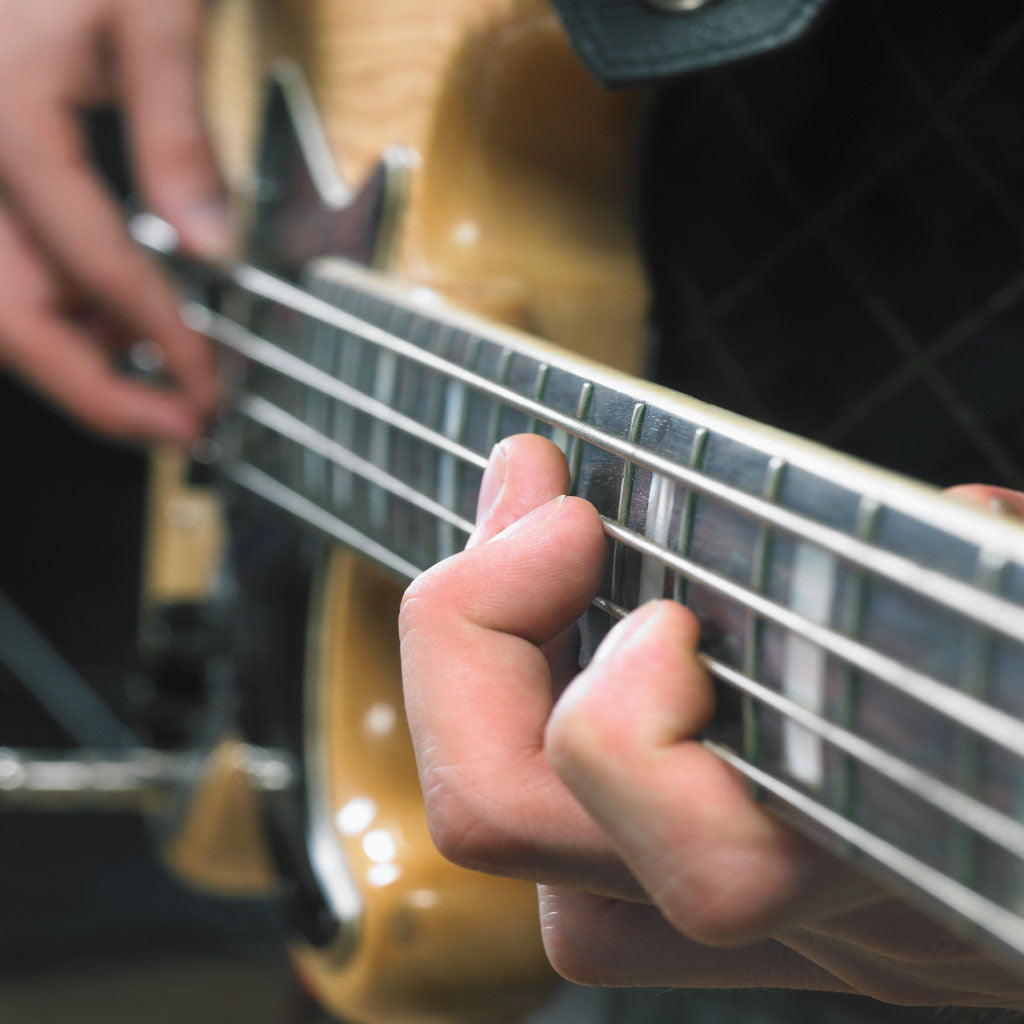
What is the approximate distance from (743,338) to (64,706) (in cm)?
76

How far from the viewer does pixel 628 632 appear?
0.23 meters

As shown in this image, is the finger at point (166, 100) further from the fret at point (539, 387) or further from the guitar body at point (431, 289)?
the fret at point (539, 387)

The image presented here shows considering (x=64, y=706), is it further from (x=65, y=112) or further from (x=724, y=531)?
(x=724, y=531)

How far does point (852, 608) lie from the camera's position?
0.68 ft

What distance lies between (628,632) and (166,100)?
1.82 feet

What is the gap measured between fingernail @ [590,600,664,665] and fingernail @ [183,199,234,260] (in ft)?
1.42

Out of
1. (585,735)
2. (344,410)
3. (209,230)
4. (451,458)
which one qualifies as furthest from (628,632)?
(209,230)

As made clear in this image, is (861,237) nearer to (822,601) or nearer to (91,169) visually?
(822,601)

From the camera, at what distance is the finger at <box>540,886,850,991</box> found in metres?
0.25

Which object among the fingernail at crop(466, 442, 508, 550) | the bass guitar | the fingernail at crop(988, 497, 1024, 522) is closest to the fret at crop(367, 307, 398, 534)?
the bass guitar

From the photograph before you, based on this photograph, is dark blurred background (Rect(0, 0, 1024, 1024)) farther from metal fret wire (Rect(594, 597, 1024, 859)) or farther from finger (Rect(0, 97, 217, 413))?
finger (Rect(0, 97, 217, 413))

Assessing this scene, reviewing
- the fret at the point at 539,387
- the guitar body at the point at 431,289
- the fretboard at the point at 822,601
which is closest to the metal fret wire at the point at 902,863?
the fretboard at the point at 822,601

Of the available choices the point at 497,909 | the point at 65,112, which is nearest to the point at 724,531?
the point at 497,909

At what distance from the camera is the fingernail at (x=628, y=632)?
23cm
